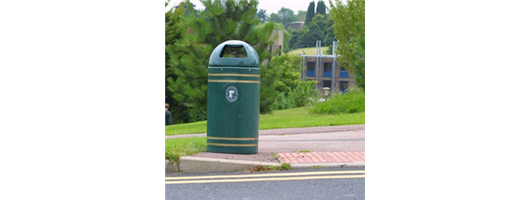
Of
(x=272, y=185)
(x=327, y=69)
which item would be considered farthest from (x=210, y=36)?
(x=327, y=69)

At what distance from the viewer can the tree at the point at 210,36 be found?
770 inches

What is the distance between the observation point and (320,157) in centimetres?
780

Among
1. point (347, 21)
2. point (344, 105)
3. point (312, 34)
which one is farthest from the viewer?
point (312, 34)

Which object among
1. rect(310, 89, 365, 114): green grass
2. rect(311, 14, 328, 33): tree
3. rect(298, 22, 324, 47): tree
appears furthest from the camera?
rect(311, 14, 328, 33): tree

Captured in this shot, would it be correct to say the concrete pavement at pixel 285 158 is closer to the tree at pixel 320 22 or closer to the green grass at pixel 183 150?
the green grass at pixel 183 150

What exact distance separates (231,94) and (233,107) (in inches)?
7.5

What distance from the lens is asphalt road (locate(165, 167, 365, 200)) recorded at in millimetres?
5664

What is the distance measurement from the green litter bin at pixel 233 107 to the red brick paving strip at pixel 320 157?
0.58 m

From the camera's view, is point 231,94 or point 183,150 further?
point 231,94

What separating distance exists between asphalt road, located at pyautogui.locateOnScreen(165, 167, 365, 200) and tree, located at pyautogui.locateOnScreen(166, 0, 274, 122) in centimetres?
1273

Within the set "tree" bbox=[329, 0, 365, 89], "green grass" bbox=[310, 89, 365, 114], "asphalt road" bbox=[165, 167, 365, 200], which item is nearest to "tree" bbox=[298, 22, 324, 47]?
"tree" bbox=[329, 0, 365, 89]

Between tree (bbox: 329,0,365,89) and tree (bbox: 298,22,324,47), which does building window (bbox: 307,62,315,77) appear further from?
tree (bbox: 329,0,365,89)

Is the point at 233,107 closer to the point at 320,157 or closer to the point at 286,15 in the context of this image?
the point at 320,157

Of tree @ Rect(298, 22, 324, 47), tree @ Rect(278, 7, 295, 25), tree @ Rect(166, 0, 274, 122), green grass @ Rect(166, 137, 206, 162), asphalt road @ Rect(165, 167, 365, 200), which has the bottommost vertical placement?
asphalt road @ Rect(165, 167, 365, 200)
